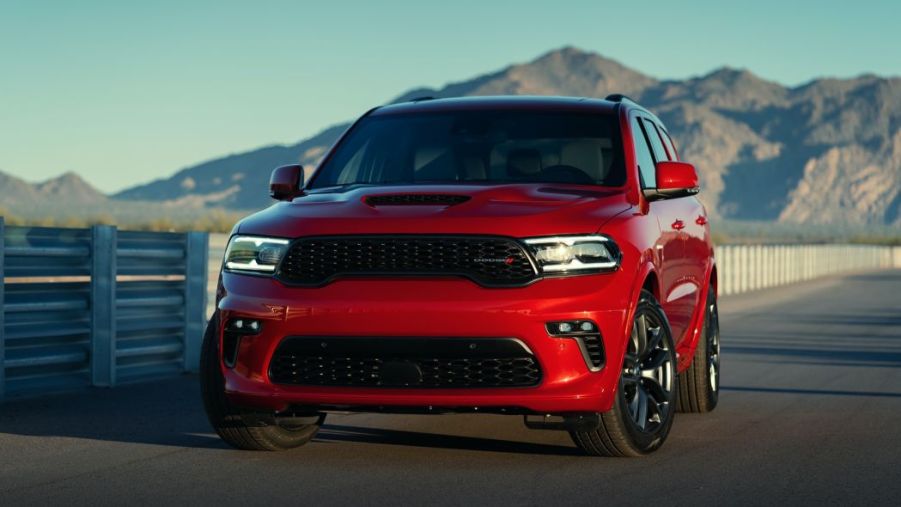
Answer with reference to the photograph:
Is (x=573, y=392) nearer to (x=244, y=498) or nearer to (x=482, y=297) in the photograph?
(x=482, y=297)

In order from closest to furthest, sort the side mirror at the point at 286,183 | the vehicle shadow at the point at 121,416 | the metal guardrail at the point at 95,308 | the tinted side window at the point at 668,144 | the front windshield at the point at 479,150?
the side mirror at the point at 286,183, the front windshield at the point at 479,150, the vehicle shadow at the point at 121,416, the tinted side window at the point at 668,144, the metal guardrail at the point at 95,308

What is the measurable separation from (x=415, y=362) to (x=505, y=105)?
8.01ft

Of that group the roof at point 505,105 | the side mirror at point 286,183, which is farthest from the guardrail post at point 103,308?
the side mirror at point 286,183

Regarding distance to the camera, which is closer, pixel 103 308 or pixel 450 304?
pixel 450 304

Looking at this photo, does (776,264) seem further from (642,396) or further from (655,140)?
(642,396)

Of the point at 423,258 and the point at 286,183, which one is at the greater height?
the point at 286,183

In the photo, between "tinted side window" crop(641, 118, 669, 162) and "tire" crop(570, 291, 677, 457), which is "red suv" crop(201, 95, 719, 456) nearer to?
"tire" crop(570, 291, 677, 457)

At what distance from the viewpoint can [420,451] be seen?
27.3 ft

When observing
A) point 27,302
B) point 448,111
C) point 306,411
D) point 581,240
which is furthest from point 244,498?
point 27,302

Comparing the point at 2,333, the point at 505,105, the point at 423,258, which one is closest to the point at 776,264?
the point at 2,333

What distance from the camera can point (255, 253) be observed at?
7695 millimetres

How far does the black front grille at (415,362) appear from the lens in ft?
23.8

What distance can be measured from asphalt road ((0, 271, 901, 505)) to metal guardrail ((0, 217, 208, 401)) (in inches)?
12.8

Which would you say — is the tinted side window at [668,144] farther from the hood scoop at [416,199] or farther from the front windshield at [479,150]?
the hood scoop at [416,199]
